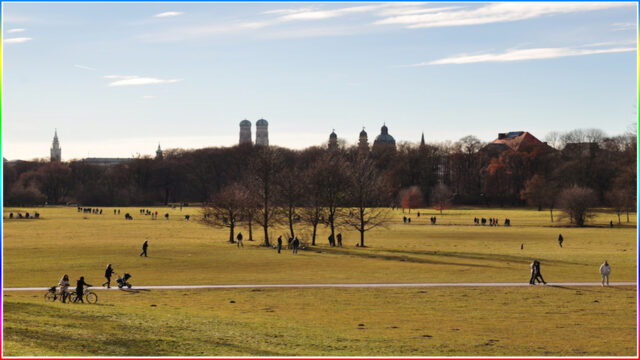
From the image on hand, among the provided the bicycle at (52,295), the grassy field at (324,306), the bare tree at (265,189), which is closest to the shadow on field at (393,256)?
the grassy field at (324,306)

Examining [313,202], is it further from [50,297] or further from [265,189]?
[50,297]

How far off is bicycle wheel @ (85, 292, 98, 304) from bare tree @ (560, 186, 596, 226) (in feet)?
241

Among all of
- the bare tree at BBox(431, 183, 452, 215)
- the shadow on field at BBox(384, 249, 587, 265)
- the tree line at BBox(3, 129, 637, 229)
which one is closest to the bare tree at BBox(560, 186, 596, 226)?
the tree line at BBox(3, 129, 637, 229)

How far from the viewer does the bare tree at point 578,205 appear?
312ft

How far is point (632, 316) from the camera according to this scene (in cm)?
2948

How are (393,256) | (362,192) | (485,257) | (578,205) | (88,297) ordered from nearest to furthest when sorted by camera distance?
(88,297), (485,257), (393,256), (362,192), (578,205)

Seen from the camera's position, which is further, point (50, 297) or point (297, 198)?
point (297, 198)

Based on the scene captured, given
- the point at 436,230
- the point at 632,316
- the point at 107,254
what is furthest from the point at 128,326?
the point at 436,230

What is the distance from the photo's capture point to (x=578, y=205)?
9544 cm

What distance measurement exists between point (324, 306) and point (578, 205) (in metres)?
70.8

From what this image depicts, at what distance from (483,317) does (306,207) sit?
39627mm

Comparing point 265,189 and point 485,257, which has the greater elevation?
point 265,189

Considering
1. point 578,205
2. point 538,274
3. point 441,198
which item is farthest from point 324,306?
point 441,198

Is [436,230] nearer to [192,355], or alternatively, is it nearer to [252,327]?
[252,327]
